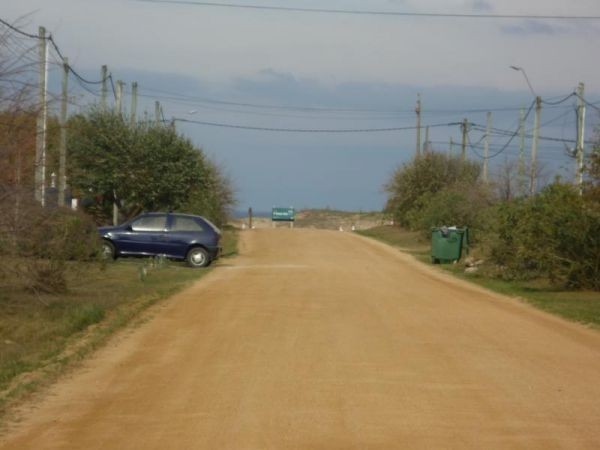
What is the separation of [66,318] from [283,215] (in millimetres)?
65315

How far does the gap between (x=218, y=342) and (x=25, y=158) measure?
14.9ft

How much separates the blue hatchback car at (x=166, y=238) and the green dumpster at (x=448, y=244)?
920cm

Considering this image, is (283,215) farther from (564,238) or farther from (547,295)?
(547,295)

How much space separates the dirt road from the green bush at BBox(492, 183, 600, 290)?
193 inches

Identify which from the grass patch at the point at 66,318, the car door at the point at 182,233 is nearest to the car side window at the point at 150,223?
the car door at the point at 182,233

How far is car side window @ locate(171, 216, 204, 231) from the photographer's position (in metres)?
31.2

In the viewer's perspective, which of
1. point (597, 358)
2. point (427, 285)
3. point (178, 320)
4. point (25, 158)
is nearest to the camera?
point (597, 358)

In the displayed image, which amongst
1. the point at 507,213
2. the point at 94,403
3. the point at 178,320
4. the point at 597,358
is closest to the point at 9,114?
the point at 178,320

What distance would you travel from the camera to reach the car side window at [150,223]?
3094 cm

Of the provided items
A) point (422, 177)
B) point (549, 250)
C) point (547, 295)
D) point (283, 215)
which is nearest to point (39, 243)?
point (547, 295)

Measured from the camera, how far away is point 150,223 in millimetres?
31109

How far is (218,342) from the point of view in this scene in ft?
45.3

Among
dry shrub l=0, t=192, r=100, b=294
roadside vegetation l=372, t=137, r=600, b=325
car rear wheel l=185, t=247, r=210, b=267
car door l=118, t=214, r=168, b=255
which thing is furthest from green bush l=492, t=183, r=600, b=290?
car door l=118, t=214, r=168, b=255

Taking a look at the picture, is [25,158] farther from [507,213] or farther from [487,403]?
[507,213]
